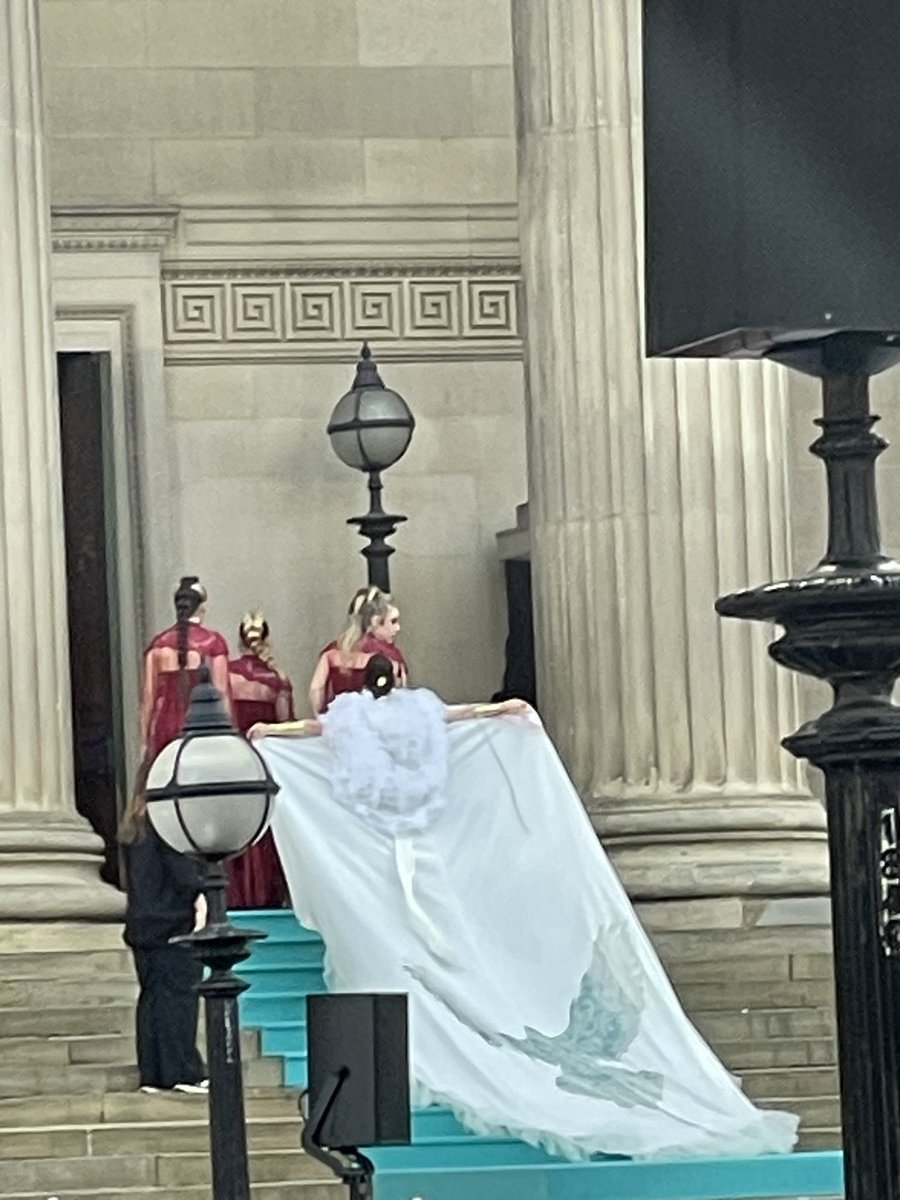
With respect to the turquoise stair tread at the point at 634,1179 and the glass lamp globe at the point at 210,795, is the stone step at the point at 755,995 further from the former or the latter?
the glass lamp globe at the point at 210,795

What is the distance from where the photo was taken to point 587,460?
2261 centimetres

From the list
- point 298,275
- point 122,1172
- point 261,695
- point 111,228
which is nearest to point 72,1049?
point 122,1172

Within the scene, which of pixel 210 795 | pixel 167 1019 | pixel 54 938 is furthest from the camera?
pixel 54 938

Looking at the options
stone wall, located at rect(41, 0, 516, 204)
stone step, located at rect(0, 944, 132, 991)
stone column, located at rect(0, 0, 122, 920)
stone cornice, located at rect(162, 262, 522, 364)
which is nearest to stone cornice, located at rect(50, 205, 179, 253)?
stone wall, located at rect(41, 0, 516, 204)

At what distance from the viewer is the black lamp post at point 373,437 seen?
26.7 meters

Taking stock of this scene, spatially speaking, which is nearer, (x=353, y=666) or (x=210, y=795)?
(x=210, y=795)

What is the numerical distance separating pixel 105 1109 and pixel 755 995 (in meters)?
3.74

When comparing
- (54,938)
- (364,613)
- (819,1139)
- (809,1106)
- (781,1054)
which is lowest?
(819,1139)

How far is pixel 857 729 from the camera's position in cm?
766

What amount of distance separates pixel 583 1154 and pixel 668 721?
323 centimetres

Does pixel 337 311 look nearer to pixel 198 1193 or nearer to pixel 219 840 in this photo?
pixel 198 1193

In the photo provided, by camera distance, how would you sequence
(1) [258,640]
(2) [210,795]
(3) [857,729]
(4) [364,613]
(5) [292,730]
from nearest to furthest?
(3) [857,729], (2) [210,795], (5) [292,730], (4) [364,613], (1) [258,640]

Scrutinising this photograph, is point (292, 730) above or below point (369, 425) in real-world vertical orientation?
below

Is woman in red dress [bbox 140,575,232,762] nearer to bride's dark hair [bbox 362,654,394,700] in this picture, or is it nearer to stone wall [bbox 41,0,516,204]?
bride's dark hair [bbox 362,654,394,700]
